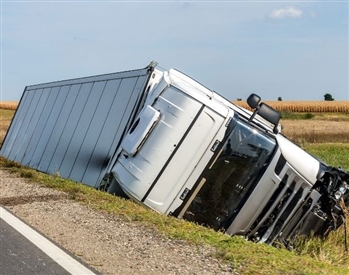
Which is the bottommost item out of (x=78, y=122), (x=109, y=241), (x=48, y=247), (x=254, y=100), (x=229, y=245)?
(x=78, y=122)

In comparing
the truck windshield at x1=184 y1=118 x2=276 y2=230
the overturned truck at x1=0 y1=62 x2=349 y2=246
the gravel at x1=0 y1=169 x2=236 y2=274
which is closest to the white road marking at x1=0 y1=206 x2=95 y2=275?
the gravel at x1=0 y1=169 x2=236 y2=274

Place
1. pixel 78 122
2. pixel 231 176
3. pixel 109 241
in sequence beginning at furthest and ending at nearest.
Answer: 1. pixel 78 122
2. pixel 231 176
3. pixel 109 241

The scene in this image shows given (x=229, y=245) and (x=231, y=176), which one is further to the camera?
(x=231, y=176)

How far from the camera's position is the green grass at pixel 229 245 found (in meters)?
6.37

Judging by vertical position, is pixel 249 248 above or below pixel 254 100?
below

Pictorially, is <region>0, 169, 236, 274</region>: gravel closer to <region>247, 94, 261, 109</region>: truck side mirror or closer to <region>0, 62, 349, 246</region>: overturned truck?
<region>0, 62, 349, 246</region>: overturned truck

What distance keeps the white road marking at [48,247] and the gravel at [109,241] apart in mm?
116

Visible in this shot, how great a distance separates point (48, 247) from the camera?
6.88 metres

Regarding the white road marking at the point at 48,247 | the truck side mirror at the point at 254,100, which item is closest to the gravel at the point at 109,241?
the white road marking at the point at 48,247

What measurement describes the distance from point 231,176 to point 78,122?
6.18 metres

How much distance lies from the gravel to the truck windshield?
1417mm

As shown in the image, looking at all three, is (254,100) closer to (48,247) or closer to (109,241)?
(109,241)

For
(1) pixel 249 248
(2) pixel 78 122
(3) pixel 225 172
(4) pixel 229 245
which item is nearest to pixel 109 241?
(4) pixel 229 245

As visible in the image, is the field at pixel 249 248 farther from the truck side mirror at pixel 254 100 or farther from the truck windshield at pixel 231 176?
the truck side mirror at pixel 254 100
